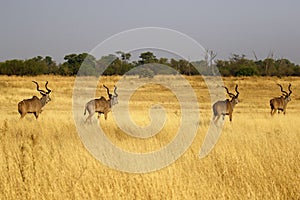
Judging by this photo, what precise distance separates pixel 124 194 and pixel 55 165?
170 cm

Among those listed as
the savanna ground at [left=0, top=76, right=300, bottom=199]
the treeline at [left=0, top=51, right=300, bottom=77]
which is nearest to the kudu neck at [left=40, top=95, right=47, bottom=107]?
the savanna ground at [left=0, top=76, right=300, bottom=199]

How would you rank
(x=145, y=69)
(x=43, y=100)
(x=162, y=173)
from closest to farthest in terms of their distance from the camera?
(x=162, y=173) < (x=43, y=100) < (x=145, y=69)

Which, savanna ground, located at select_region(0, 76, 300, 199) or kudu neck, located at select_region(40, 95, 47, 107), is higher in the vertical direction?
kudu neck, located at select_region(40, 95, 47, 107)

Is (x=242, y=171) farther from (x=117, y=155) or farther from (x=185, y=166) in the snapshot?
(x=117, y=155)

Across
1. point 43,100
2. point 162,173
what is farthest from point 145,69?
point 162,173

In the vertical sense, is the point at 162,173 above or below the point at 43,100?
below

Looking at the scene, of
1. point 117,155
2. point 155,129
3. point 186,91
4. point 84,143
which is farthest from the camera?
point 186,91

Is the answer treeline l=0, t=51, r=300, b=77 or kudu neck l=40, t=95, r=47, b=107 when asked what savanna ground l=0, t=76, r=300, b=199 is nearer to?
kudu neck l=40, t=95, r=47, b=107

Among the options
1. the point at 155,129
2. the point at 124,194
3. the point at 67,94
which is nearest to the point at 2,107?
the point at 67,94

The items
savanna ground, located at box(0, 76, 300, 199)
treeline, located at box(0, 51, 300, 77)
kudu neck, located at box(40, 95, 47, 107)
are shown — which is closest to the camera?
savanna ground, located at box(0, 76, 300, 199)

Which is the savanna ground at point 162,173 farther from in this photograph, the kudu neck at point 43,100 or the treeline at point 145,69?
the treeline at point 145,69

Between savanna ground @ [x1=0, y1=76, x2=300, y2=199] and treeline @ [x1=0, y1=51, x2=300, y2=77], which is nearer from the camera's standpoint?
savanna ground @ [x1=0, y1=76, x2=300, y2=199]

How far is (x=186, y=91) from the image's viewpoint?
39.8 meters

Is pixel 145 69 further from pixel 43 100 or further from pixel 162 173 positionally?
pixel 162 173
